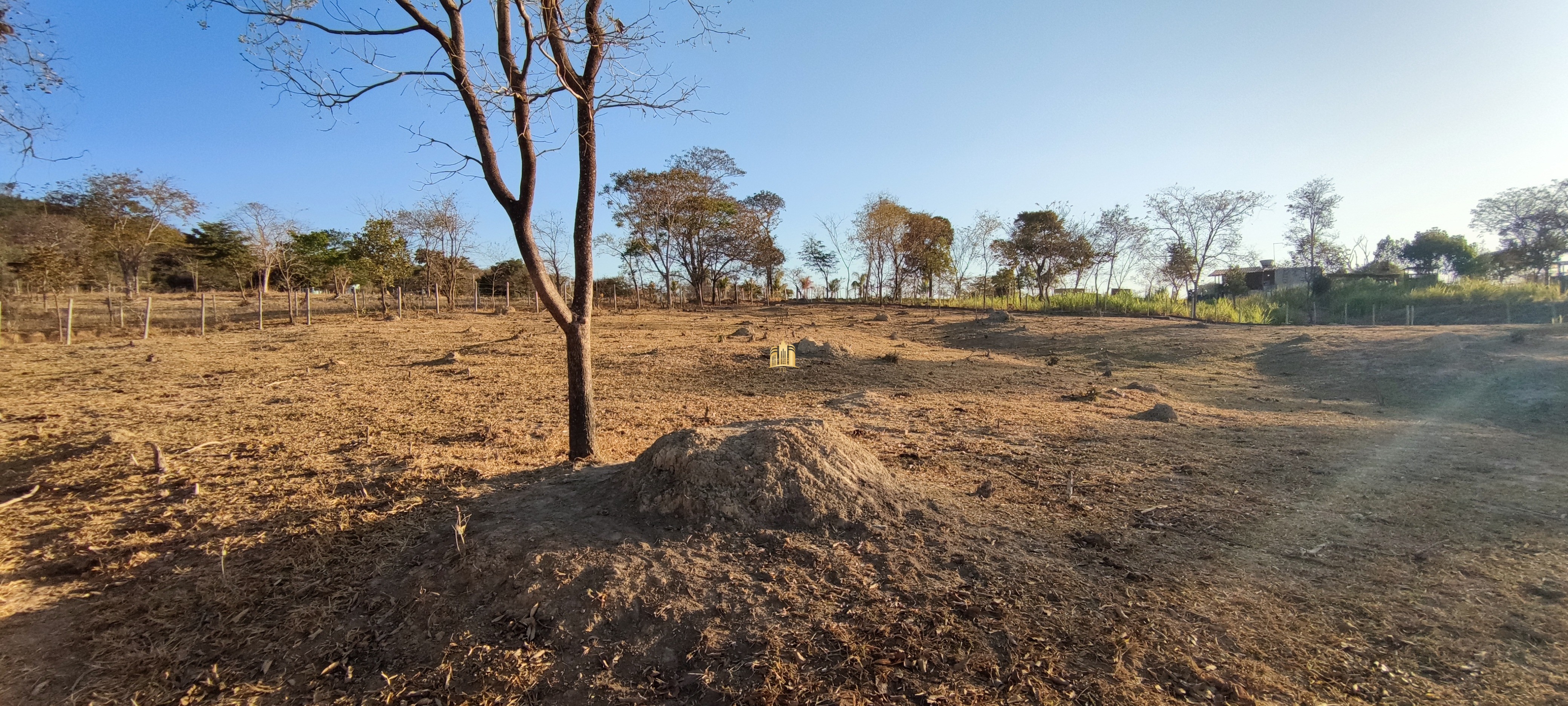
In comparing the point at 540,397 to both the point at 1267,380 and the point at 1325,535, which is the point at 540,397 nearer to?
the point at 1325,535

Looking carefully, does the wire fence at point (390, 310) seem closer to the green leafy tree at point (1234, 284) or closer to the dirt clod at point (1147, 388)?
the green leafy tree at point (1234, 284)

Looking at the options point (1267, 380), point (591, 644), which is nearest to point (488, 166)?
point (591, 644)

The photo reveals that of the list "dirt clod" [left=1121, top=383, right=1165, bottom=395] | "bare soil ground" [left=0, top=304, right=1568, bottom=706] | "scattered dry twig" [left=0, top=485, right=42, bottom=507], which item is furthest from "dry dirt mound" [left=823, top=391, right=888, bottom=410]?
"scattered dry twig" [left=0, top=485, right=42, bottom=507]

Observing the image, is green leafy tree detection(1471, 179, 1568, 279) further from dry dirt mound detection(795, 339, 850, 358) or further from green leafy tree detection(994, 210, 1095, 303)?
dry dirt mound detection(795, 339, 850, 358)

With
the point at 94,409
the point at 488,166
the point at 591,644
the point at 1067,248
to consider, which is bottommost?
the point at 591,644

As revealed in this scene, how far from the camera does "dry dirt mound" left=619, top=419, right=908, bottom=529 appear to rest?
3.38m

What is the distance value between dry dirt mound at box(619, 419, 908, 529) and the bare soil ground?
0.40 ft

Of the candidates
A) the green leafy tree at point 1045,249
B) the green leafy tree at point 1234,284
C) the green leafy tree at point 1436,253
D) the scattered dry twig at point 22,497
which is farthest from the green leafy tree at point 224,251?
the green leafy tree at point 1436,253

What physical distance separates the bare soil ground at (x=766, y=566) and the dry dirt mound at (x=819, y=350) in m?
4.70

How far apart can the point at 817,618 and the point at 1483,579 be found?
3334mm

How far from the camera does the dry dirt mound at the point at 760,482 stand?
11.1 feet

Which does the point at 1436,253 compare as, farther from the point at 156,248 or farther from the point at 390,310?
the point at 156,248

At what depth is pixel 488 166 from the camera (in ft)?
13.8

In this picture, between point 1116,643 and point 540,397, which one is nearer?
point 1116,643
